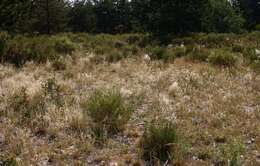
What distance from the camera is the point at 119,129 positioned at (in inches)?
277

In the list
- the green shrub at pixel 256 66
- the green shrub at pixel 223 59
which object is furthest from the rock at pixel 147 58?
the green shrub at pixel 256 66

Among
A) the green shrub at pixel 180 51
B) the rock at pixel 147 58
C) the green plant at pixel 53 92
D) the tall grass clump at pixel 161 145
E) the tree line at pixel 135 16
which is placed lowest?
the tall grass clump at pixel 161 145

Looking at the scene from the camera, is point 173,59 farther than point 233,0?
No

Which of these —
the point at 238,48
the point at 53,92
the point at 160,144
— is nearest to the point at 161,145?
the point at 160,144

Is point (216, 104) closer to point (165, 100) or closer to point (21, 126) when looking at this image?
point (165, 100)

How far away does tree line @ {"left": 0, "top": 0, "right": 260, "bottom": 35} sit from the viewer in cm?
1811

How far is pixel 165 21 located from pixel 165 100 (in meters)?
21.6

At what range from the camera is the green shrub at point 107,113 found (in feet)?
22.7

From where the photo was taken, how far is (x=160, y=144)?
600cm

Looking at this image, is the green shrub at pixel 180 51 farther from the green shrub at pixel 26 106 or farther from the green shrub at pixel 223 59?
the green shrub at pixel 26 106

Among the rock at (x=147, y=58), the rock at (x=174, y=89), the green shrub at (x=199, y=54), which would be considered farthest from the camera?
the rock at (x=147, y=58)

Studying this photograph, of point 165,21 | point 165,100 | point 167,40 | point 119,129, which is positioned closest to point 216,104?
point 165,100

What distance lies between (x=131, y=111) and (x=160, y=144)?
1755 mm

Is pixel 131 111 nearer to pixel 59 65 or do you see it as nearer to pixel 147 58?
pixel 59 65
